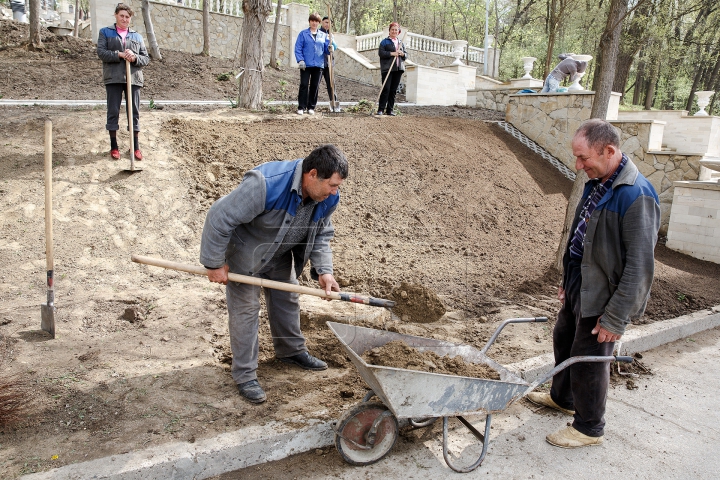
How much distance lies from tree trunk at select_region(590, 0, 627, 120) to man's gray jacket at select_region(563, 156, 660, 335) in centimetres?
313

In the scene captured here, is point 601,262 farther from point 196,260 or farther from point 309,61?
point 309,61

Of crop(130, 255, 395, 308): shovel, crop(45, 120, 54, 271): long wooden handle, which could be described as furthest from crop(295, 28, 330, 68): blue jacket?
crop(130, 255, 395, 308): shovel

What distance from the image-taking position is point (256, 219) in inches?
136

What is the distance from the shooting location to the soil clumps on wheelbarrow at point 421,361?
3293 millimetres

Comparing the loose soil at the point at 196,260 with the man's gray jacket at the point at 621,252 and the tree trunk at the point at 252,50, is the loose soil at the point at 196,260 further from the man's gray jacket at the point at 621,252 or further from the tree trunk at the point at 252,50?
the man's gray jacket at the point at 621,252

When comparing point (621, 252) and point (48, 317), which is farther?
point (48, 317)

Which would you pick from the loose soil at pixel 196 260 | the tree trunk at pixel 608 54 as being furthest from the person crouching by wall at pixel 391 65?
the tree trunk at pixel 608 54

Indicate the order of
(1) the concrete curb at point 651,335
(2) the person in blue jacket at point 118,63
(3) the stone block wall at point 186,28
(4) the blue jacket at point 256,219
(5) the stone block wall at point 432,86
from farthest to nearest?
(3) the stone block wall at point 186,28, (5) the stone block wall at point 432,86, (2) the person in blue jacket at point 118,63, (1) the concrete curb at point 651,335, (4) the blue jacket at point 256,219

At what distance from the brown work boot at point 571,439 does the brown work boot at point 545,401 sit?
0.41 meters

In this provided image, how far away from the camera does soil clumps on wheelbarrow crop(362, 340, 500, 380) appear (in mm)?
3293

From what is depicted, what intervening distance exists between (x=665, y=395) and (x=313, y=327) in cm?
295

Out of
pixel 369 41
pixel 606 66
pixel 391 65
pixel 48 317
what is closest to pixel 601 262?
pixel 606 66

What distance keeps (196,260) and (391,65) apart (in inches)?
239

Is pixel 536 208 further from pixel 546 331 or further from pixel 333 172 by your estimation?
pixel 333 172
